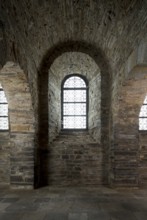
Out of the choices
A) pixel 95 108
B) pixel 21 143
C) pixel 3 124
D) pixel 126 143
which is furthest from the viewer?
pixel 3 124

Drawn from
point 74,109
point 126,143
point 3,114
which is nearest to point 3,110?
point 3,114

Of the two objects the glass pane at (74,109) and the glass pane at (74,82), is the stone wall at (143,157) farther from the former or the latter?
the glass pane at (74,82)

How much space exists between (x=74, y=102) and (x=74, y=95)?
25 centimetres

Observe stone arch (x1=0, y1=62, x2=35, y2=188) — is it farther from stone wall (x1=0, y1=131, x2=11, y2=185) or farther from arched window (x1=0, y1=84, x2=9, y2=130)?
arched window (x1=0, y1=84, x2=9, y2=130)

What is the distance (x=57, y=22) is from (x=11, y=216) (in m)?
4.24

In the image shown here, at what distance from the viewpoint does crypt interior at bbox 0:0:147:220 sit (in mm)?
4766

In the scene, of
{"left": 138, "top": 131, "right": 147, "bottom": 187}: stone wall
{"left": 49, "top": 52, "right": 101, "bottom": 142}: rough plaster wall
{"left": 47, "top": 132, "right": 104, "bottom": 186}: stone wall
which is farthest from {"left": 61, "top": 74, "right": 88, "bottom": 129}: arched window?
{"left": 138, "top": 131, "right": 147, "bottom": 187}: stone wall

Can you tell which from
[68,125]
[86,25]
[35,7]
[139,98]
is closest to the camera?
[35,7]

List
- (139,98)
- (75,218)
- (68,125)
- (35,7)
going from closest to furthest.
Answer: (75,218)
(35,7)
(139,98)
(68,125)

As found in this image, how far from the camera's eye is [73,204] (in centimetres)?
478

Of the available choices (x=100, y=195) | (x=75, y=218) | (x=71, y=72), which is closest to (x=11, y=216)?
(x=75, y=218)

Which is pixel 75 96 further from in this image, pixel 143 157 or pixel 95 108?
pixel 143 157

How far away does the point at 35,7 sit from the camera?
4.66 m

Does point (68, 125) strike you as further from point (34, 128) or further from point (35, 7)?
point (35, 7)
